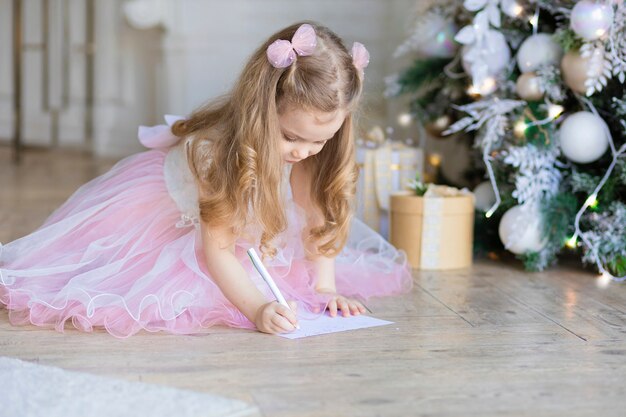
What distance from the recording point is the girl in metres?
1.52

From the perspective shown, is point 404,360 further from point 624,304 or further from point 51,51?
point 51,51

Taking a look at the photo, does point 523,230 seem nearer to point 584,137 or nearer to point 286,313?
point 584,137

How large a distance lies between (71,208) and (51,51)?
14.8ft

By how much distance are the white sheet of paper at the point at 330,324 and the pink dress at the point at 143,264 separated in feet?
0.23

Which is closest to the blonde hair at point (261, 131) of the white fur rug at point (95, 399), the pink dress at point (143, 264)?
the pink dress at point (143, 264)

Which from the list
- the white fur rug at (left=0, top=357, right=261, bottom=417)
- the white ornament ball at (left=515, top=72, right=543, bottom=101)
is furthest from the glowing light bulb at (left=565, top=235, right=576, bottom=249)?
the white fur rug at (left=0, top=357, right=261, bottom=417)

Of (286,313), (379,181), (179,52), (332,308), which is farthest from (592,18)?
(179,52)

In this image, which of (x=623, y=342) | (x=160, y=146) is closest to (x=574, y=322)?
(x=623, y=342)

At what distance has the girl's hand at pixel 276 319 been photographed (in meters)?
1.48

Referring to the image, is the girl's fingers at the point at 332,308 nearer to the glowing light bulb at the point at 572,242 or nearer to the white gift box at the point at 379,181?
the glowing light bulb at the point at 572,242

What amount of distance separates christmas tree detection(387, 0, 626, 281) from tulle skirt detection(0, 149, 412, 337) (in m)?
0.38

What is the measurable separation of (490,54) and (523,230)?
1.49 feet

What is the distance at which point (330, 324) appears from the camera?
1.57m

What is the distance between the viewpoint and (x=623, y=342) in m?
1.49
